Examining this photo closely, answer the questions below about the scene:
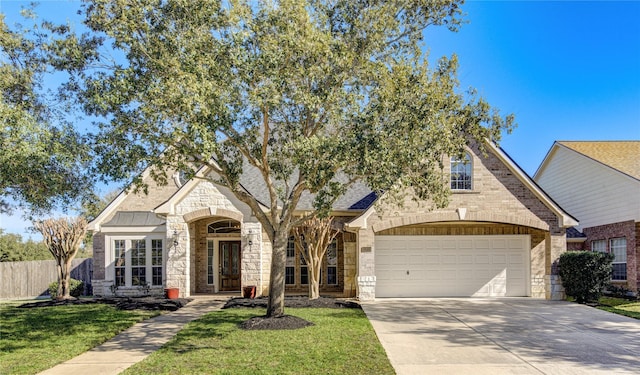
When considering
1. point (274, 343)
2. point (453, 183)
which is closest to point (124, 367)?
point (274, 343)

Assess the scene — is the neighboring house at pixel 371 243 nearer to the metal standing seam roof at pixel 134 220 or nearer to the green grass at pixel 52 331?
the metal standing seam roof at pixel 134 220

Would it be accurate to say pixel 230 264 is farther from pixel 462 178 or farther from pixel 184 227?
pixel 462 178

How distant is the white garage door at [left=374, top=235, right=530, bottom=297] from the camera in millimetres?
18672

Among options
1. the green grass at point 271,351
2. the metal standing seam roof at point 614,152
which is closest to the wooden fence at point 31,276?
the green grass at point 271,351

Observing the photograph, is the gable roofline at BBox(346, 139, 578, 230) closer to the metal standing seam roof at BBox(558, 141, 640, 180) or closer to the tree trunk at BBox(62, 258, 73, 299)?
the metal standing seam roof at BBox(558, 141, 640, 180)

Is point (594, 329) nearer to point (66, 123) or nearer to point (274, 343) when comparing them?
point (274, 343)

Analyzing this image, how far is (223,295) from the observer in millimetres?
19203

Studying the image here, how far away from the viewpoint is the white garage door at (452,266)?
61.3 feet

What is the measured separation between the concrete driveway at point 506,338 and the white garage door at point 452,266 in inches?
93.9

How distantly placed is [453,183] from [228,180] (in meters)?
9.12

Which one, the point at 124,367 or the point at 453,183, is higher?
the point at 453,183

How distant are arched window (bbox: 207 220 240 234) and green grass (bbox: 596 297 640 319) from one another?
509 inches

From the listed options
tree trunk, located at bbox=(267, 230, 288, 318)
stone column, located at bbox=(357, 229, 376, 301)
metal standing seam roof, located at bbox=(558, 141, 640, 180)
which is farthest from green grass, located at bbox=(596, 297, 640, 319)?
tree trunk, located at bbox=(267, 230, 288, 318)

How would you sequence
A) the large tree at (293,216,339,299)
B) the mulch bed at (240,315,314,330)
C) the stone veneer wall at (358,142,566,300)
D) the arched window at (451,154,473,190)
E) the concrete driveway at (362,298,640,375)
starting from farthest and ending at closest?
the arched window at (451,154,473,190), the stone veneer wall at (358,142,566,300), the large tree at (293,216,339,299), the mulch bed at (240,315,314,330), the concrete driveway at (362,298,640,375)
